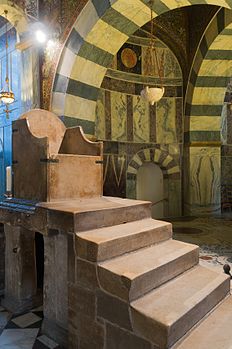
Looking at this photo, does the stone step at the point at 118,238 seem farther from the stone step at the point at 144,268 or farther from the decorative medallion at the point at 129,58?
the decorative medallion at the point at 129,58

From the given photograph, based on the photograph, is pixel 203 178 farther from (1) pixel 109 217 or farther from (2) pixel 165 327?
(2) pixel 165 327

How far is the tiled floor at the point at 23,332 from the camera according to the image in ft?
8.01

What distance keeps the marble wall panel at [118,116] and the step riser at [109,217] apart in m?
5.09

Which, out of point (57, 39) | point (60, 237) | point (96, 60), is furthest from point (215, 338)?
point (57, 39)

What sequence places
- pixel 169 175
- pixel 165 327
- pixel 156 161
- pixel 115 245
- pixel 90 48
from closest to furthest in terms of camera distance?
pixel 165 327 → pixel 115 245 → pixel 90 48 → pixel 156 161 → pixel 169 175

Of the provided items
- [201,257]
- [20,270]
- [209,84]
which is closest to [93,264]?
[20,270]

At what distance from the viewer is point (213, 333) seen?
2047mm

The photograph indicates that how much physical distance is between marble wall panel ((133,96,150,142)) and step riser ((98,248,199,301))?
6.20 meters

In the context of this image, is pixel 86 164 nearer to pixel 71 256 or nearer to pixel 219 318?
pixel 71 256

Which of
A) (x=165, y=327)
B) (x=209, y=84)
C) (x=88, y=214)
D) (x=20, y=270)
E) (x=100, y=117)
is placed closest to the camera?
(x=165, y=327)

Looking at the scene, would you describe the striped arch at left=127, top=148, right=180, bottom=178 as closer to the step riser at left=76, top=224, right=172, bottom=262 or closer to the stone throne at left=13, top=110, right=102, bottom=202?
the stone throne at left=13, top=110, right=102, bottom=202

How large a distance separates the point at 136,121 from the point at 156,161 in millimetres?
1355

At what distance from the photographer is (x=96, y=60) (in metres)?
5.54

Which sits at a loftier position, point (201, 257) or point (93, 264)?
point (93, 264)
